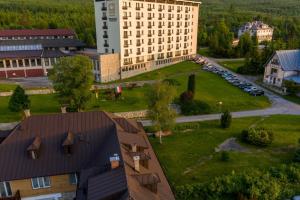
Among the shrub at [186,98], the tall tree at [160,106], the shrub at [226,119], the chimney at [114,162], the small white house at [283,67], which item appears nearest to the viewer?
the chimney at [114,162]

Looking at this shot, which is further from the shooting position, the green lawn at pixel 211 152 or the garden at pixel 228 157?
the green lawn at pixel 211 152

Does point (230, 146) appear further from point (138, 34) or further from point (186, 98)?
point (138, 34)

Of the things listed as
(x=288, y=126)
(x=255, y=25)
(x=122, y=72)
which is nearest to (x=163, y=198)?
(x=288, y=126)

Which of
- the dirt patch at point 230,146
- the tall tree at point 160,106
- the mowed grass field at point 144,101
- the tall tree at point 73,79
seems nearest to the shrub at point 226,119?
the dirt patch at point 230,146

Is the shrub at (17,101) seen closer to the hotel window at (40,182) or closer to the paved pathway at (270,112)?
the paved pathway at (270,112)

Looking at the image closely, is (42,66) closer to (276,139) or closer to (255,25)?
(276,139)
